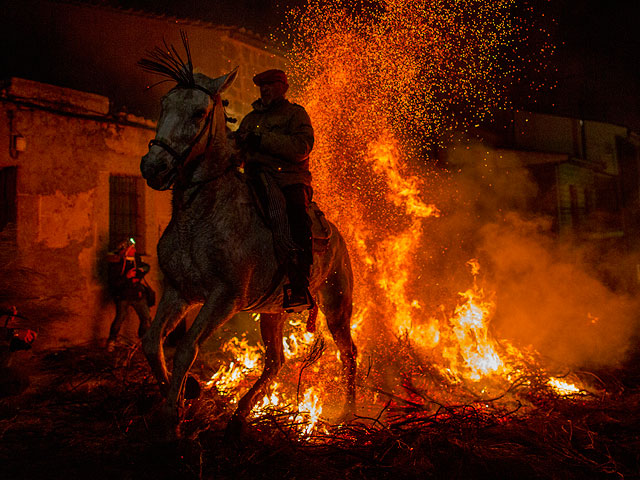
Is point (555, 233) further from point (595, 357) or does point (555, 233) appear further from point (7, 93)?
point (7, 93)

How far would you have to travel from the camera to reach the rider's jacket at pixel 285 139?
5.04 meters

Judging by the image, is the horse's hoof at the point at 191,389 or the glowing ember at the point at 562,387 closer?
the horse's hoof at the point at 191,389

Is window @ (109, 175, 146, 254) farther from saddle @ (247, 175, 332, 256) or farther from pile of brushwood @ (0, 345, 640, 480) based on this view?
saddle @ (247, 175, 332, 256)

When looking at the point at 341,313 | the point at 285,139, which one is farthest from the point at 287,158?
the point at 341,313

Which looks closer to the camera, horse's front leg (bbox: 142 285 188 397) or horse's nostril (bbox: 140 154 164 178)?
horse's nostril (bbox: 140 154 164 178)

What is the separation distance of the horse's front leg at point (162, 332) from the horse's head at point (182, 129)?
3.53 feet

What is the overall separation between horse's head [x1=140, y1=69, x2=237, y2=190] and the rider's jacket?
0.65m

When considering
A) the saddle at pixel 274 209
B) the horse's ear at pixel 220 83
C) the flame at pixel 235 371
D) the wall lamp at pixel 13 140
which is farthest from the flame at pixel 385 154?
the wall lamp at pixel 13 140

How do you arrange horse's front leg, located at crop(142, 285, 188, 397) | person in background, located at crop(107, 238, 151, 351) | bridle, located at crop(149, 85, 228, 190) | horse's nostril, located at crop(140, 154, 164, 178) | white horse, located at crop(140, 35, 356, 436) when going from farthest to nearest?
person in background, located at crop(107, 238, 151, 351)
horse's front leg, located at crop(142, 285, 188, 397)
white horse, located at crop(140, 35, 356, 436)
bridle, located at crop(149, 85, 228, 190)
horse's nostril, located at crop(140, 154, 164, 178)

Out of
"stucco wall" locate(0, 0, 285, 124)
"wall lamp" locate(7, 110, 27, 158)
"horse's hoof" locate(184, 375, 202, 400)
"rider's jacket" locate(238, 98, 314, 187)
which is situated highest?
"stucco wall" locate(0, 0, 285, 124)

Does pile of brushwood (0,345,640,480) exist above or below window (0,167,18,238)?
below

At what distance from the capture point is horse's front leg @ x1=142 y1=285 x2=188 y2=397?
4328 mm

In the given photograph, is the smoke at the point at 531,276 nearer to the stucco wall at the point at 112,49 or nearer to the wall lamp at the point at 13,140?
the stucco wall at the point at 112,49

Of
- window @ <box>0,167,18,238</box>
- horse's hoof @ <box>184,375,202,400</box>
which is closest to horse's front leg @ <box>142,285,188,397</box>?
horse's hoof @ <box>184,375,202,400</box>
